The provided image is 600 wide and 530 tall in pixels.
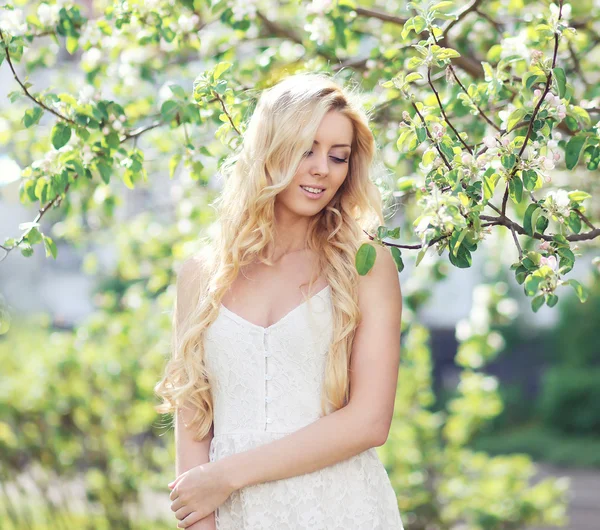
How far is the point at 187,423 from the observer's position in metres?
2.46

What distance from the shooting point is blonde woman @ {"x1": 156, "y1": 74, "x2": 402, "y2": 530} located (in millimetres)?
2262

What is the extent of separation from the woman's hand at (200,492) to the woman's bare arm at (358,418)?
3cm

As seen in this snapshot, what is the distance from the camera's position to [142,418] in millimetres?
5871

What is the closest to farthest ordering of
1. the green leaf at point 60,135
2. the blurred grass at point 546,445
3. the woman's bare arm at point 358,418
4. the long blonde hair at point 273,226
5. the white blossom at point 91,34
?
1. the woman's bare arm at point 358,418
2. the long blonde hair at point 273,226
3. the green leaf at point 60,135
4. the white blossom at point 91,34
5. the blurred grass at point 546,445

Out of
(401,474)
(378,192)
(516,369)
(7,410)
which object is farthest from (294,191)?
(516,369)

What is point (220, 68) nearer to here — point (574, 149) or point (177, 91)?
point (177, 91)

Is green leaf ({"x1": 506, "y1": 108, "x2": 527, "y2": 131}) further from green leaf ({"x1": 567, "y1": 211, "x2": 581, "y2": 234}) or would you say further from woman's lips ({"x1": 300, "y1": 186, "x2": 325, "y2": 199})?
woman's lips ({"x1": 300, "y1": 186, "x2": 325, "y2": 199})

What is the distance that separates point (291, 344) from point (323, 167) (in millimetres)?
488

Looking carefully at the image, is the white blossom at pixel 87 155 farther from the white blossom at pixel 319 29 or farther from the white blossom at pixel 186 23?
the white blossom at pixel 319 29

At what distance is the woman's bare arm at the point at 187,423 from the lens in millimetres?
2412

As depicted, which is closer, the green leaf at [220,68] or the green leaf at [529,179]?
the green leaf at [529,179]

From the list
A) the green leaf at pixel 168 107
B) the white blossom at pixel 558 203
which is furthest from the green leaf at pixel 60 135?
the white blossom at pixel 558 203

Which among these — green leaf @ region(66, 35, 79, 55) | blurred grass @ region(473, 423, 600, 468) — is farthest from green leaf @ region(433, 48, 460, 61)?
blurred grass @ region(473, 423, 600, 468)

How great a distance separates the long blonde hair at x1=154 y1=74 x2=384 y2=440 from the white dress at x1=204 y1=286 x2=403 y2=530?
44 millimetres
